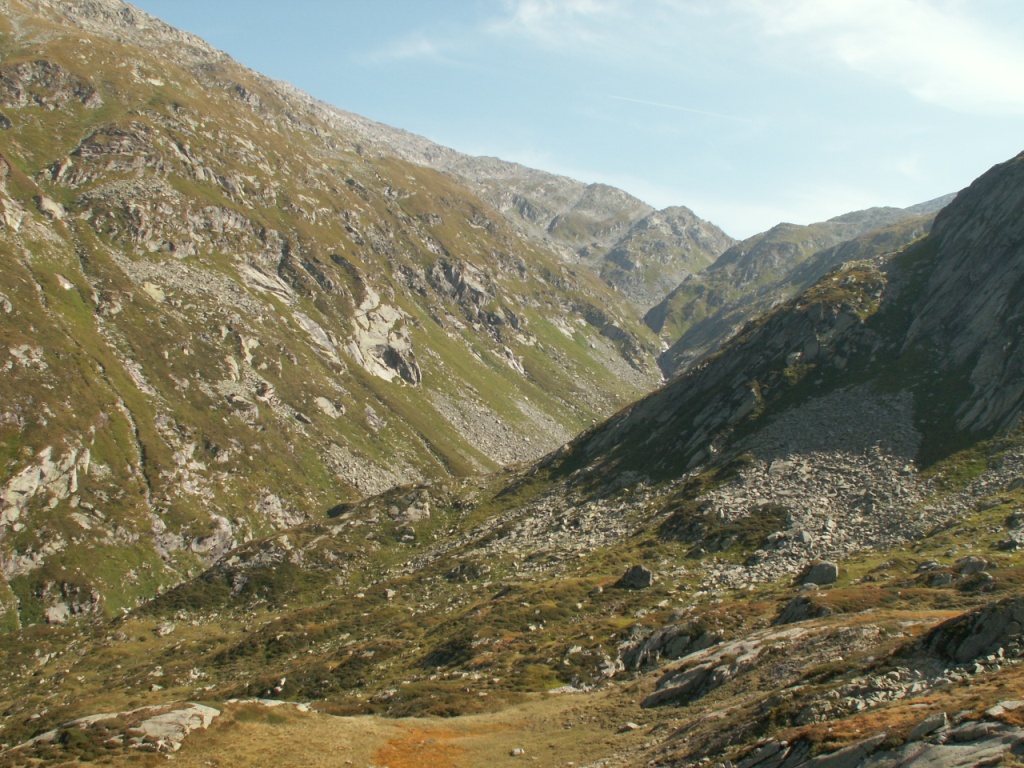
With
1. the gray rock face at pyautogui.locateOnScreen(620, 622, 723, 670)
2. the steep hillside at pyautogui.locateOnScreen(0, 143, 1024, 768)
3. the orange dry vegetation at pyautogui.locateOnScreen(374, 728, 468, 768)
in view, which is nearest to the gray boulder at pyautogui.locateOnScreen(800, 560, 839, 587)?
the steep hillside at pyautogui.locateOnScreen(0, 143, 1024, 768)

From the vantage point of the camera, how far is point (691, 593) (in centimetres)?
6181

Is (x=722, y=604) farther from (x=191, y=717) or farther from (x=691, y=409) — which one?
(x=691, y=409)

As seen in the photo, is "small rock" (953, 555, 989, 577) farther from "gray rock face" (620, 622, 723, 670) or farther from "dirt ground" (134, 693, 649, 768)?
"dirt ground" (134, 693, 649, 768)

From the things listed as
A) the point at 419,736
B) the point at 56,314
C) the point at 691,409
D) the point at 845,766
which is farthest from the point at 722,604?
the point at 56,314

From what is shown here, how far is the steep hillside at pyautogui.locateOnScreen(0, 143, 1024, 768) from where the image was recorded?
28.7 m

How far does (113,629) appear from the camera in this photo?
3435 inches

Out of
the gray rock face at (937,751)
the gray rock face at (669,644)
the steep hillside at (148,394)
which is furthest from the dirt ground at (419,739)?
the steep hillside at (148,394)

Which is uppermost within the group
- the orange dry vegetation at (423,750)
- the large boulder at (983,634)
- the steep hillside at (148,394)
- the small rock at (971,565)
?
the steep hillside at (148,394)

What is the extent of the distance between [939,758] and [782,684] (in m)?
15.7

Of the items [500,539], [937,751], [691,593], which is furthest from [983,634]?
[500,539]

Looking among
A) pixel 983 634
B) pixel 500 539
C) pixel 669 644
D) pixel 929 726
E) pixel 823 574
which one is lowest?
pixel 823 574

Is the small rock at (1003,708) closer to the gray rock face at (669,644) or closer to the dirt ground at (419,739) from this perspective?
the dirt ground at (419,739)

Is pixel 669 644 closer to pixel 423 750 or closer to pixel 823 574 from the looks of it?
pixel 823 574

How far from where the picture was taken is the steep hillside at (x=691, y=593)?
94.1ft
